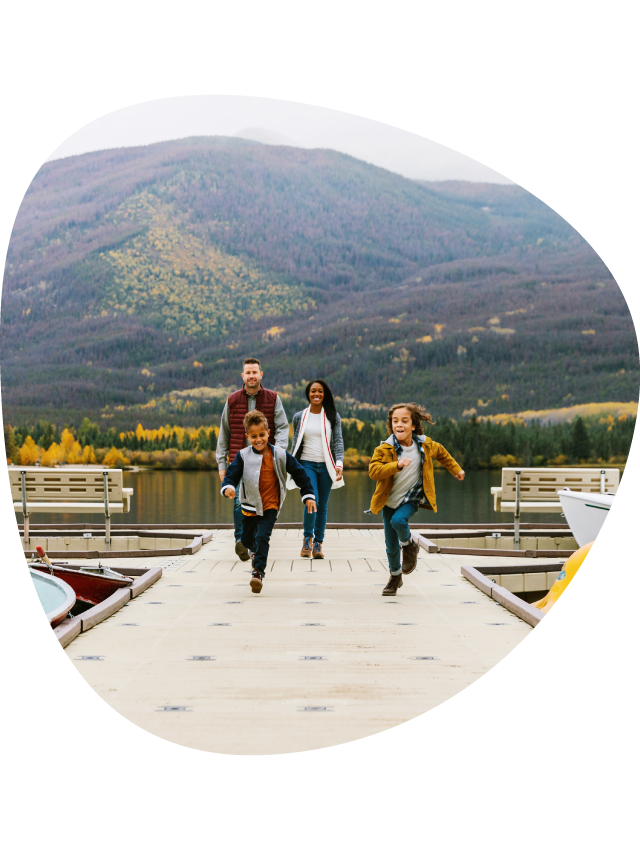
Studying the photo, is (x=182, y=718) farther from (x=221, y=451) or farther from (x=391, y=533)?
(x=221, y=451)

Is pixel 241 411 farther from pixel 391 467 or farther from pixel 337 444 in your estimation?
pixel 391 467

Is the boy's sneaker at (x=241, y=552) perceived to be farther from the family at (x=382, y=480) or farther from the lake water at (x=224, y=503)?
the lake water at (x=224, y=503)

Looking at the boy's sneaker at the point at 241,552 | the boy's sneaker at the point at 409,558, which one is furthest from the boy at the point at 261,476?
the boy's sneaker at the point at 241,552

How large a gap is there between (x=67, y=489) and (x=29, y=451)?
6140 cm

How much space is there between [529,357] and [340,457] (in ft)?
215

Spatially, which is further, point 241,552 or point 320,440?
point 241,552

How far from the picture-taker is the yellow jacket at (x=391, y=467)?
505 cm

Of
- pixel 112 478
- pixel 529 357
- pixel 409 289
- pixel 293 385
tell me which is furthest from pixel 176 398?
pixel 112 478

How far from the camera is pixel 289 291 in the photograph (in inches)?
2970

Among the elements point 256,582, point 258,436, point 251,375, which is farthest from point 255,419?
point 256,582

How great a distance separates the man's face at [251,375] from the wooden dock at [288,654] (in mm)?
1582

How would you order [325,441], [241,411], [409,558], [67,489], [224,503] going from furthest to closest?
[224,503] → [67,489] → [325,441] → [241,411] → [409,558]

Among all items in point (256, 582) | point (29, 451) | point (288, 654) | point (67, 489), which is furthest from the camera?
point (29, 451)

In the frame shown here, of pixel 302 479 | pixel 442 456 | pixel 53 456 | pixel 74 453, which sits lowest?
pixel 53 456
